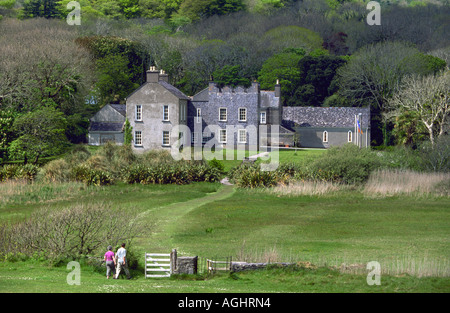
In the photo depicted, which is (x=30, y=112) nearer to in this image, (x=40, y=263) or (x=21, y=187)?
(x=21, y=187)

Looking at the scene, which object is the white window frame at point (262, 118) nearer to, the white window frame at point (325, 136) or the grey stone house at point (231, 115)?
the grey stone house at point (231, 115)

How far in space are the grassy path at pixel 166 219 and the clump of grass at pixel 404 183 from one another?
957cm

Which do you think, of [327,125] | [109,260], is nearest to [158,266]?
[109,260]

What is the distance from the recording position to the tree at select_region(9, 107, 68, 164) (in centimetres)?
5494

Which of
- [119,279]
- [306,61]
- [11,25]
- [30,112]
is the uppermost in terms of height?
[11,25]

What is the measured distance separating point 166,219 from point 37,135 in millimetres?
26296

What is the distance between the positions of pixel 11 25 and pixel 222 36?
123ft

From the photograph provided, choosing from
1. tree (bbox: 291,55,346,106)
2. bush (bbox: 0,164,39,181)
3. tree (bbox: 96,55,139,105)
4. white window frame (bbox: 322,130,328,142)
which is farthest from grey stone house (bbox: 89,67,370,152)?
bush (bbox: 0,164,39,181)

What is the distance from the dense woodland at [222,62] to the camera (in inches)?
2440

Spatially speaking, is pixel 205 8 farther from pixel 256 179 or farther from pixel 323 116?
pixel 256 179

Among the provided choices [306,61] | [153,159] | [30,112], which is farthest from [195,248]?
[306,61]

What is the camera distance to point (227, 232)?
31109mm

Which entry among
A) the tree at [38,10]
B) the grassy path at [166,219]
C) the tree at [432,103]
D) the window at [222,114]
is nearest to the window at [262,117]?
the window at [222,114]

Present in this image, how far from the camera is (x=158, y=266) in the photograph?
22891 mm
